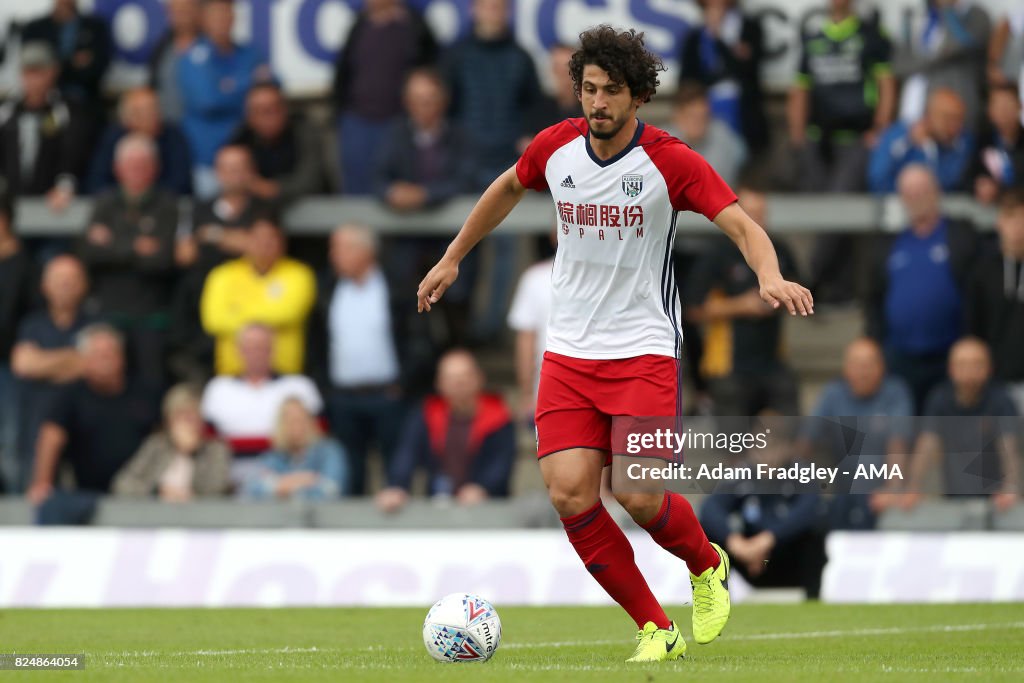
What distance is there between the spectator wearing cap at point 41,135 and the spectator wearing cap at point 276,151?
1460 mm

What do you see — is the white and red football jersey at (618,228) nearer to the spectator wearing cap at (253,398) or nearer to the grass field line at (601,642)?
the grass field line at (601,642)

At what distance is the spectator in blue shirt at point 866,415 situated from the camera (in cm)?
1129

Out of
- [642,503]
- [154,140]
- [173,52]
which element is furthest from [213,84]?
[642,503]

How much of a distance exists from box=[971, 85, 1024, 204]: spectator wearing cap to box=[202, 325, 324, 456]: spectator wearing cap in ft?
17.3

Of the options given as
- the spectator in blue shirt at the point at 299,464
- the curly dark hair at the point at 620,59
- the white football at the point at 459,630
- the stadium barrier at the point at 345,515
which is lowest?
the stadium barrier at the point at 345,515

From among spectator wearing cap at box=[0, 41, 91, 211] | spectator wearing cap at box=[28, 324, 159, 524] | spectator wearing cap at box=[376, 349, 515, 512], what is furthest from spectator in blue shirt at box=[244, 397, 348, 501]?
spectator wearing cap at box=[0, 41, 91, 211]

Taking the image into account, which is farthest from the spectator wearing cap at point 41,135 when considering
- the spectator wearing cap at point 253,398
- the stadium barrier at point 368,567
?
the stadium barrier at point 368,567

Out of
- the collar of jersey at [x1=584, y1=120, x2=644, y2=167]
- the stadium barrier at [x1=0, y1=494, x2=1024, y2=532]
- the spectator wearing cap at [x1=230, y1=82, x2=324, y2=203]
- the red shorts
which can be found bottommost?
the stadium barrier at [x1=0, y1=494, x2=1024, y2=532]

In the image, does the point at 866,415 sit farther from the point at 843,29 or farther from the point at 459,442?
the point at 843,29

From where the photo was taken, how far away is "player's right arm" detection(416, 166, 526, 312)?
24.7ft

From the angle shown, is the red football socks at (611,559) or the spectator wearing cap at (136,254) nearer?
the red football socks at (611,559)

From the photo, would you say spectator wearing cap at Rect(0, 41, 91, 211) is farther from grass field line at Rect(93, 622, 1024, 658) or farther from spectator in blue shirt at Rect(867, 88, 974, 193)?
grass field line at Rect(93, 622, 1024, 658)

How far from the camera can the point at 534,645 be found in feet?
27.8

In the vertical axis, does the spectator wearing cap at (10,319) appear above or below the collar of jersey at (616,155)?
below
